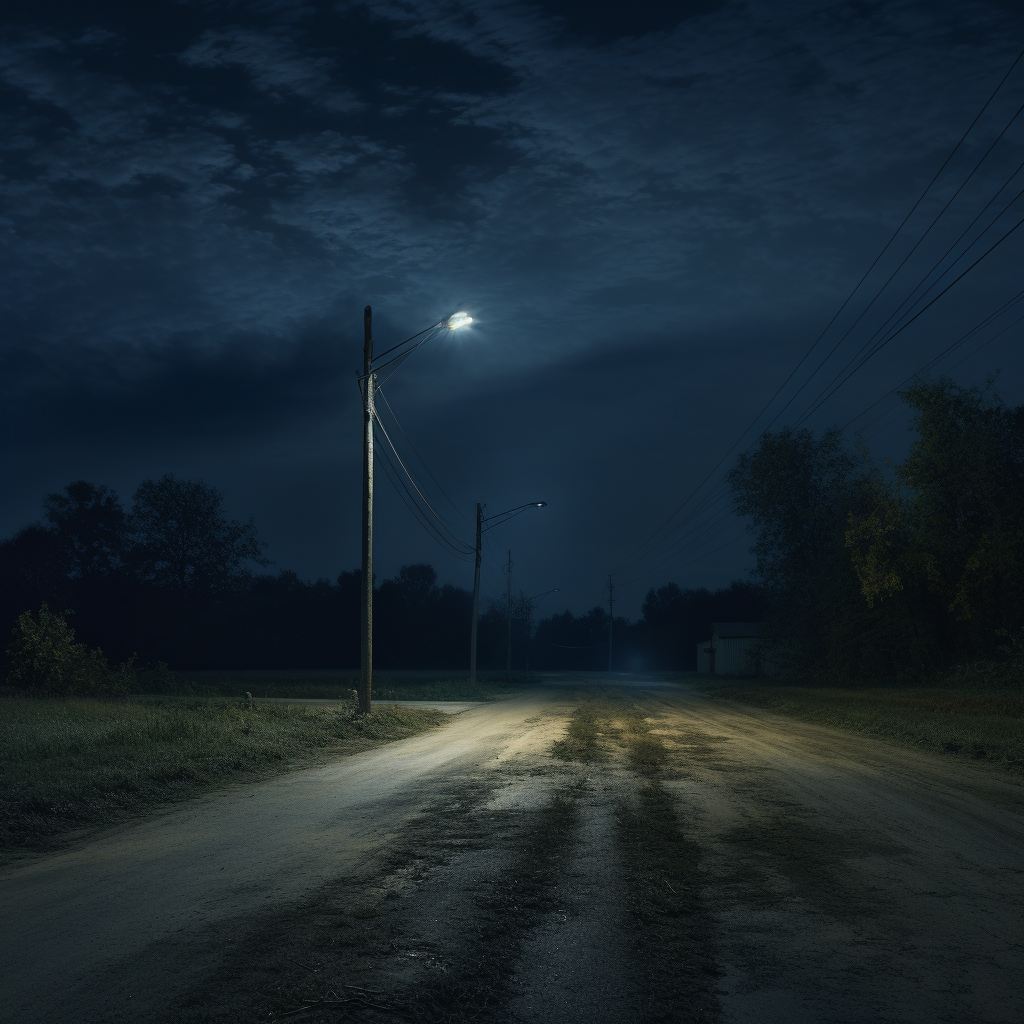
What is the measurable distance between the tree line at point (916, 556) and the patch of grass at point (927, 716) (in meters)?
6.07

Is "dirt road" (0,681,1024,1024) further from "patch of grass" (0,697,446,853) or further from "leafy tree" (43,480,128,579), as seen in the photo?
"leafy tree" (43,480,128,579)

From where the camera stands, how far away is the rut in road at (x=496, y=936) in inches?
142

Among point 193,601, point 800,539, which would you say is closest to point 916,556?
point 800,539

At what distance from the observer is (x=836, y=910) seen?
16.3 feet

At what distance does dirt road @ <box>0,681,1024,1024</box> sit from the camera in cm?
368

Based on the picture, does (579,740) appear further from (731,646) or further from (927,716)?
(731,646)

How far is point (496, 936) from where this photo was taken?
4.45 meters

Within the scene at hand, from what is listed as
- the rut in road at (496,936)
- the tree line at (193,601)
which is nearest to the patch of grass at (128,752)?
the rut in road at (496,936)

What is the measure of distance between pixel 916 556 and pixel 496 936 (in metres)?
36.0

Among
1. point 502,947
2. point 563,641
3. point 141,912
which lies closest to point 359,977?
point 502,947

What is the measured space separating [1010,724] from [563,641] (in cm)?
15247

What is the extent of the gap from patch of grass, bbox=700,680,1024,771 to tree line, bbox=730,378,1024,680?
239 inches

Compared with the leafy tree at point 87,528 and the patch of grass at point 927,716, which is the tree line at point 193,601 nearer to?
the leafy tree at point 87,528

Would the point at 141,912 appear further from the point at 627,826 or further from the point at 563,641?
the point at 563,641
